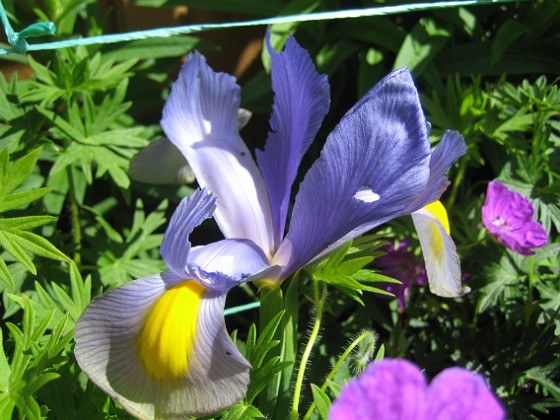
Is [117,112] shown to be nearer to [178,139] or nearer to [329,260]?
[178,139]

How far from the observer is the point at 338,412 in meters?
0.45

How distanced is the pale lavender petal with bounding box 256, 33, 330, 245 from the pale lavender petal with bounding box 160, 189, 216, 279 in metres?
0.22

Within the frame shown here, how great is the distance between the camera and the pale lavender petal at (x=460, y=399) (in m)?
0.48

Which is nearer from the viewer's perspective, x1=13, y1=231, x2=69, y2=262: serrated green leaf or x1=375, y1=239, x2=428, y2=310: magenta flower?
x1=13, y1=231, x2=69, y2=262: serrated green leaf

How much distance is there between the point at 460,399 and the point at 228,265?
15.9 inches

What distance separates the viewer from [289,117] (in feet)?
3.09

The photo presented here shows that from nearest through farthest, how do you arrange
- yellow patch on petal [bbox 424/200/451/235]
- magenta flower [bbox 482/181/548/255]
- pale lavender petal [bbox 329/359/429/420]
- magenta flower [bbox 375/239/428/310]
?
pale lavender petal [bbox 329/359/429/420]
yellow patch on petal [bbox 424/200/451/235]
magenta flower [bbox 482/181/548/255]
magenta flower [bbox 375/239/428/310]

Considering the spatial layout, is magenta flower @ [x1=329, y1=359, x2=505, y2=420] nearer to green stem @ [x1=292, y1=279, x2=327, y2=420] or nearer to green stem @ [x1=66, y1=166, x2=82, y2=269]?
green stem @ [x1=292, y1=279, x2=327, y2=420]

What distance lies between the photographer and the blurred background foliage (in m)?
1.23

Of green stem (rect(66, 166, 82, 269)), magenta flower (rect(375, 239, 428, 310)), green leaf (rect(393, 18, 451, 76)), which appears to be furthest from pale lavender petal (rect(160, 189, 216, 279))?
green leaf (rect(393, 18, 451, 76))

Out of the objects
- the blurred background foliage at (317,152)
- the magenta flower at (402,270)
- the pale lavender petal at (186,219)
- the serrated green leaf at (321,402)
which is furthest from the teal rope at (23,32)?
the magenta flower at (402,270)

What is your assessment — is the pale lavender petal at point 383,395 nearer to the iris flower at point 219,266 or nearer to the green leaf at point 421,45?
the iris flower at point 219,266

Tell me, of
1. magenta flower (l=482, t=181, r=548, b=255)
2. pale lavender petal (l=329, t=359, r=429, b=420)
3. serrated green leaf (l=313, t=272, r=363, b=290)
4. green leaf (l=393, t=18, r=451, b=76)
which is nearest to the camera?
pale lavender petal (l=329, t=359, r=429, b=420)

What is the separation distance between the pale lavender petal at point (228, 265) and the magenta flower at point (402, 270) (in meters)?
0.51
